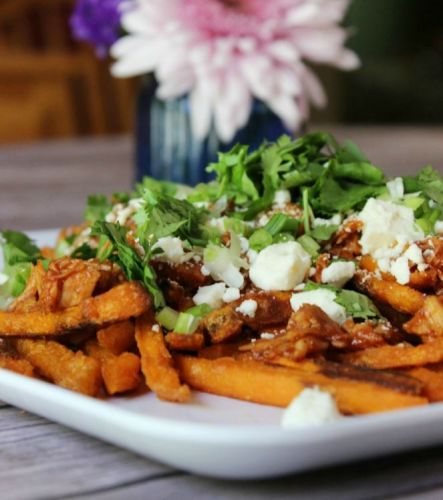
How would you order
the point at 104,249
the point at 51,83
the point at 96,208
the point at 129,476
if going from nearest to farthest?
the point at 129,476 → the point at 104,249 → the point at 96,208 → the point at 51,83

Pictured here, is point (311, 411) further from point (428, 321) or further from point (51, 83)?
point (51, 83)

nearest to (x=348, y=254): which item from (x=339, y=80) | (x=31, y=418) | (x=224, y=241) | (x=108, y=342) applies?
(x=224, y=241)

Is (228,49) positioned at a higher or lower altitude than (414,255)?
higher

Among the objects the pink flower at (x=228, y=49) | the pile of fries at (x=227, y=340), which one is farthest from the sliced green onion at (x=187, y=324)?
the pink flower at (x=228, y=49)

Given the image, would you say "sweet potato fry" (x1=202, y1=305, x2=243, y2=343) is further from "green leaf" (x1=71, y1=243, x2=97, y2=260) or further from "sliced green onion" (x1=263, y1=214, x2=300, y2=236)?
"green leaf" (x1=71, y1=243, x2=97, y2=260)

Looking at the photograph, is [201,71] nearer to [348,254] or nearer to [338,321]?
[348,254]

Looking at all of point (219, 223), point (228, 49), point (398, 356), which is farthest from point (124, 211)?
point (228, 49)

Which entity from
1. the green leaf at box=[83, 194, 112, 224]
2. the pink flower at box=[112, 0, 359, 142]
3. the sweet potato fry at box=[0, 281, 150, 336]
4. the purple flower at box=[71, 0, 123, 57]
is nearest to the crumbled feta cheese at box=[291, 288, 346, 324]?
the sweet potato fry at box=[0, 281, 150, 336]
